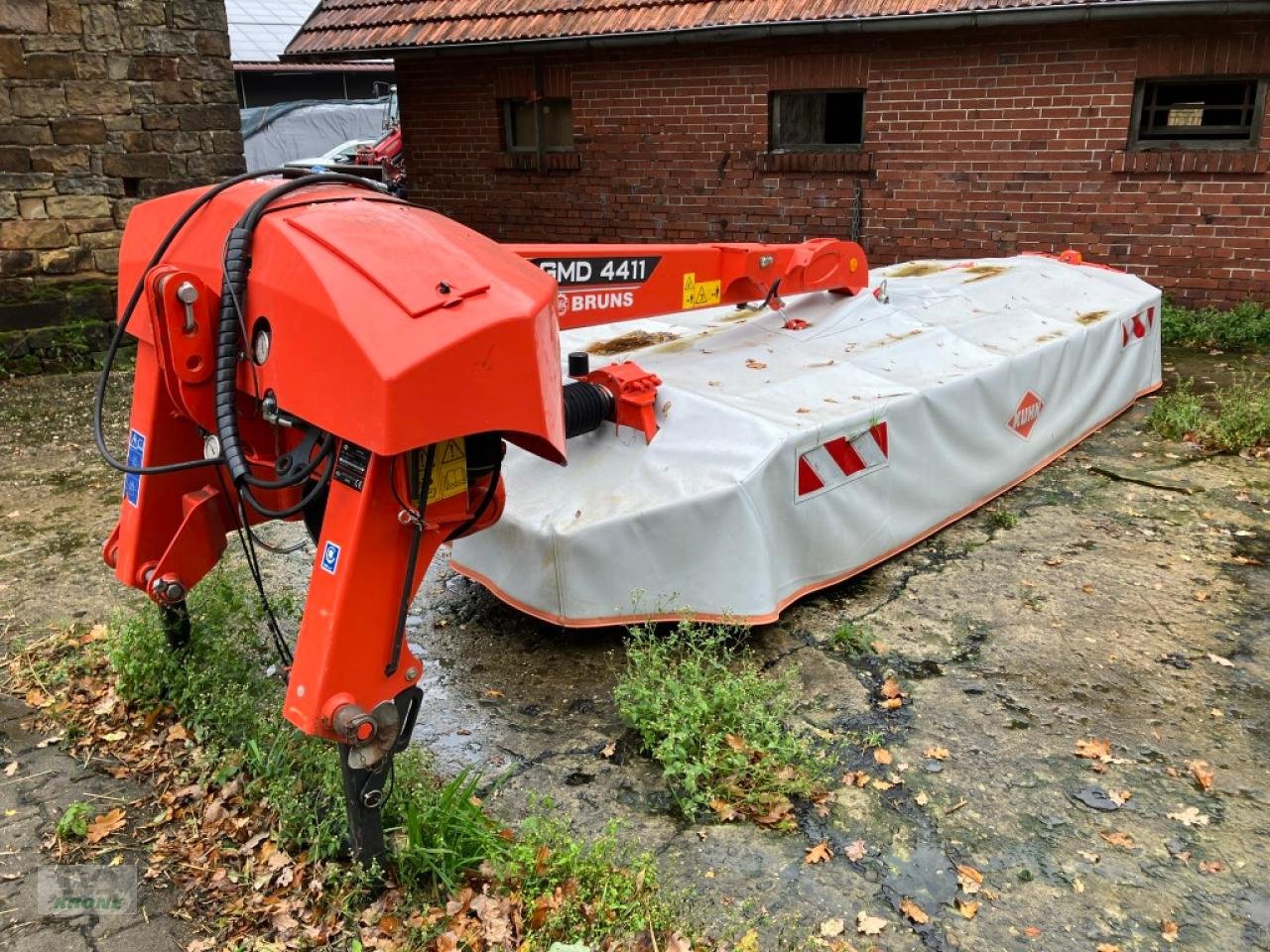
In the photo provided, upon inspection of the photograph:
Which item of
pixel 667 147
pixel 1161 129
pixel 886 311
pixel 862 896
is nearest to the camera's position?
pixel 862 896

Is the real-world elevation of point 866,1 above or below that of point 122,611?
above

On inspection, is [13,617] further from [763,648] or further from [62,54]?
[62,54]

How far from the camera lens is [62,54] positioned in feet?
24.2

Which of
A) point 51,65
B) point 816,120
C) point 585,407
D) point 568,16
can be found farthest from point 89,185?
point 816,120

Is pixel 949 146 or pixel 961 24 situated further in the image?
pixel 949 146

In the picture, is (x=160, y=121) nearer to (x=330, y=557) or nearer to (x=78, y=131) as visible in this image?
(x=78, y=131)

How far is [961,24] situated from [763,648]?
242 inches

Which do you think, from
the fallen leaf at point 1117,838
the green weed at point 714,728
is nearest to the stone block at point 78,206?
the green weed at point 714,728

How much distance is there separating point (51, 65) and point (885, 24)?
20.7 ft

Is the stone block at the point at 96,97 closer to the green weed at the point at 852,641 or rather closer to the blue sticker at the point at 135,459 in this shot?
the blue sticker at the point at 135,459

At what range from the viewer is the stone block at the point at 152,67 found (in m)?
7.73

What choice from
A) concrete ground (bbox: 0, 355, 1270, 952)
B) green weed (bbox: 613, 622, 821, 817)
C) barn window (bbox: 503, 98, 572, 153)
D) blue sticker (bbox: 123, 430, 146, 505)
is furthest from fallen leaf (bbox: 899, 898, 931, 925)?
barn window (bbox: 503, 98, 572, 153)

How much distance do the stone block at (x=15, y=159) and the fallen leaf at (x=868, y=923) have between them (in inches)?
306

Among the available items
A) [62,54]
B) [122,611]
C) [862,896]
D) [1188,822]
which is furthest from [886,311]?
[62,54]
